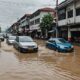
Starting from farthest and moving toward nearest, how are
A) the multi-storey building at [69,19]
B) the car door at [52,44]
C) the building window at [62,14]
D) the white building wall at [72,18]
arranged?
the building window at [62,14], the multi-storey building at [69,19], the white building wall at [72,18], the car door at [52,44]

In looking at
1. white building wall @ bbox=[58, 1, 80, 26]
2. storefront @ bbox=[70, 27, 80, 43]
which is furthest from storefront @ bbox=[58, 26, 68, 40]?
storefront @ bbox=[70, 27, 80, 43]

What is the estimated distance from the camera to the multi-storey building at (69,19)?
41.9m

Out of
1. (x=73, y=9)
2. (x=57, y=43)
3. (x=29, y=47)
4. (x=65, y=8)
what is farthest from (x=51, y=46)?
(x=65, y=8)

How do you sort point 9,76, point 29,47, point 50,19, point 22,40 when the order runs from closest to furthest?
1. point 9,76
2. point 29,47
3. point 22,40
4. point 50,19

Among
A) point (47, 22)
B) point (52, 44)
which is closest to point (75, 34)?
point (47, 22)

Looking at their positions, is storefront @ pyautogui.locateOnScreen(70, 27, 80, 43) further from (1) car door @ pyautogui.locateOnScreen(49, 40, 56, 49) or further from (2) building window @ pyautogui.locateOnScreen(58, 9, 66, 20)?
(1) car door @ pyautogui.locateOnScreen(49, 40, 56, 49)

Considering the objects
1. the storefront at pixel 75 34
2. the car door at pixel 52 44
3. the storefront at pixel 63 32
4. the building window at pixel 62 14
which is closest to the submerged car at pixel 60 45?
the car door at pixel 52 44

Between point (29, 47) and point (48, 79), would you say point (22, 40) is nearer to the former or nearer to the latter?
point (29, 47)

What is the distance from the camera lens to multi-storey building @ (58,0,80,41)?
1651 inches

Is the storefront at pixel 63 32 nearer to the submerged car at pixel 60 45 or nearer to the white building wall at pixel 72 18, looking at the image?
the white building wall at pixel 72 18

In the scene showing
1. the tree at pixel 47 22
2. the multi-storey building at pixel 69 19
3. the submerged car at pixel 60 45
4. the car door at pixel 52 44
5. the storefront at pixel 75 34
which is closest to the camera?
the submerged car at pixel 60 45

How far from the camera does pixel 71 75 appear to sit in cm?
1297

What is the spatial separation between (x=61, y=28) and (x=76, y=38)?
23.1 ft

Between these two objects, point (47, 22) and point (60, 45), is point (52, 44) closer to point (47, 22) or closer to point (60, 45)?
point (60, 45)
